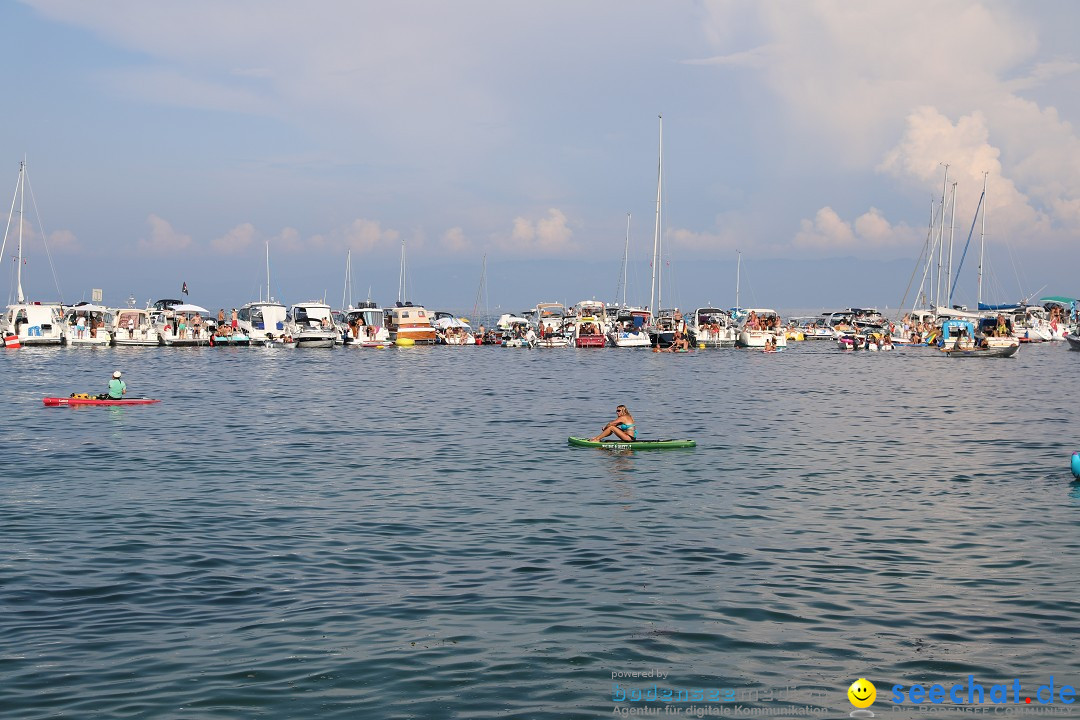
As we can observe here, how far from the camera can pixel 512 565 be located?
640 inches

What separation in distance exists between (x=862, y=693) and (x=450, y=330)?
3841 inches

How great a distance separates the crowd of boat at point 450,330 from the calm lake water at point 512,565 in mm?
56464

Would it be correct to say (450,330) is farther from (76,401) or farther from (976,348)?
(76,401)

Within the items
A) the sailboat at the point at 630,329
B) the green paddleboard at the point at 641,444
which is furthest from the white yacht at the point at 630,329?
the green paddleboard at the point at 641,444

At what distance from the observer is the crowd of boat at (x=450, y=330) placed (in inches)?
3556

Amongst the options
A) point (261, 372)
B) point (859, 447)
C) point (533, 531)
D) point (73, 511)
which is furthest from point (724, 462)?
point (261, 372)

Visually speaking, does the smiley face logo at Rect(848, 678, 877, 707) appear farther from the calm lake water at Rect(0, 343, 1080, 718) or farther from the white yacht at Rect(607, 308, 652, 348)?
the white yacht at Rect(607, 308, 652, 348)

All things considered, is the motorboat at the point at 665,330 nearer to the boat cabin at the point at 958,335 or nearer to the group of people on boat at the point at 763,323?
the group of people on boat at the point at 763,323

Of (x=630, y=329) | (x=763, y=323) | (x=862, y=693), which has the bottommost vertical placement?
(x=862, y=693)

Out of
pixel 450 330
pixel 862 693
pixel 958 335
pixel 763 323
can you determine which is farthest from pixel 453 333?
pixel 862 693

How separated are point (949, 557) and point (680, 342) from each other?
78.1 meters

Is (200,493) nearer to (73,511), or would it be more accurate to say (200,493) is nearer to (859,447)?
(73,511)

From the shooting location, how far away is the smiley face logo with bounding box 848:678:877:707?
10547 mm

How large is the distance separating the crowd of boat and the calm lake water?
185 ft
